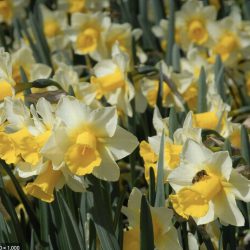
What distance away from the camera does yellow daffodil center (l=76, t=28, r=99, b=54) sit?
309 centimetres

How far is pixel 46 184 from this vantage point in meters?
1.51

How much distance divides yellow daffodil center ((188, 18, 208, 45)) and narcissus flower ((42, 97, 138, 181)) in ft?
5.82

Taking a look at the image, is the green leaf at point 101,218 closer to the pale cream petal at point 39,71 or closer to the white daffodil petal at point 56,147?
the white daffodil petal at point 56,147

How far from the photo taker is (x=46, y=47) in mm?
3174

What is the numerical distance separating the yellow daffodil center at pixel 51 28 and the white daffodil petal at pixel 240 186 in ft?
7.16

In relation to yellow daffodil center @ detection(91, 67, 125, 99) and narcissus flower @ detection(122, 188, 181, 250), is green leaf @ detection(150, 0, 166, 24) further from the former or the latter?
narcissus flower @ detection(122, 188, 181, 250)

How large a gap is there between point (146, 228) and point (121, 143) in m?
0.21

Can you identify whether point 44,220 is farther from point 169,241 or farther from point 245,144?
point 245,144

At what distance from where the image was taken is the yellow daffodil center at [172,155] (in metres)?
1.65

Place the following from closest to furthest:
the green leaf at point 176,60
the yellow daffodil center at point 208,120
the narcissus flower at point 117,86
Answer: the yellow daffodil center at point 208,120, the narcissus flower at point 117,86, the green leaf at point 176,60

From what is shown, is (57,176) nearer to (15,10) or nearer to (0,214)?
(0,214)

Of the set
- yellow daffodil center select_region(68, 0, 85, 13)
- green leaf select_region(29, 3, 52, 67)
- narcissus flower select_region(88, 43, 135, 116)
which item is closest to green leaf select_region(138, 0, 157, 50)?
yellow daffodil center select_region(68, 0, 85, 13)

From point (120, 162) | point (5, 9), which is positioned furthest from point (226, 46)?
point (5, 9)

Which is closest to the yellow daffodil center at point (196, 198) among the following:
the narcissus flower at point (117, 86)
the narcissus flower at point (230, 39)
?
the narcissus flower at point (117, 86)
